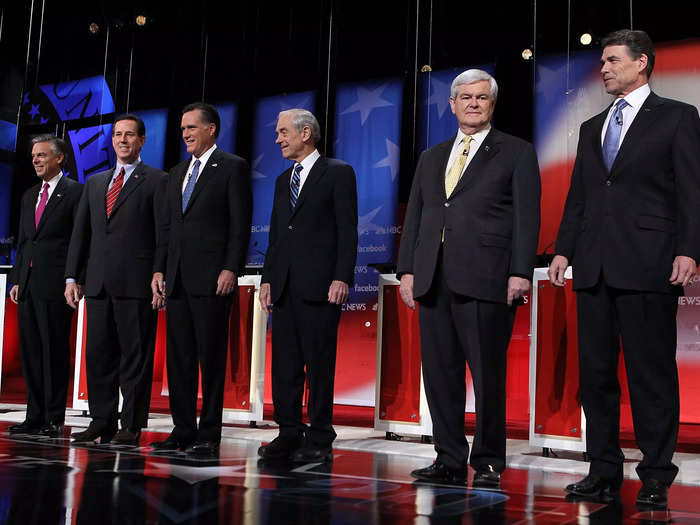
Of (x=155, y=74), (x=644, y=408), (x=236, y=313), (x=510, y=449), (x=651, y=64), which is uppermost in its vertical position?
(x=155, y=74)

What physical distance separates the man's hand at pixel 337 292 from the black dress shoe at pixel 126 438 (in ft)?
3.89

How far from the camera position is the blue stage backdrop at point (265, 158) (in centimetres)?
766

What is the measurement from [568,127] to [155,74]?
4.23 metres

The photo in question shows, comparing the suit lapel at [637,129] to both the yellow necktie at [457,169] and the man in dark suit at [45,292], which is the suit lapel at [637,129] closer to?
the yellow necktie at [457,169]

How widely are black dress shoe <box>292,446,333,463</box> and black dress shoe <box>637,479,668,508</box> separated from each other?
1348mm

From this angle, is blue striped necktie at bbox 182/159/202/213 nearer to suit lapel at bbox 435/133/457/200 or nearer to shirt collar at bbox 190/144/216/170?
shirt collar at bbox 190/144/216/170

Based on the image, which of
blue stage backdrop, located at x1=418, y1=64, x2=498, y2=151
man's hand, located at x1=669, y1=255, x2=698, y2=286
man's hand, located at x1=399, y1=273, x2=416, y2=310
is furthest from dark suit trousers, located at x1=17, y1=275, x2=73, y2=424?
blue stage backdrop, located at x1=418, y1=64, x2=498, y2=151

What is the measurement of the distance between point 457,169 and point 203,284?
1253 millimetres

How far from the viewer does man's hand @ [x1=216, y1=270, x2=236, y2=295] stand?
363 centimetres

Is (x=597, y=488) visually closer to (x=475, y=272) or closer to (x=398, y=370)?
(x=475, y=272)

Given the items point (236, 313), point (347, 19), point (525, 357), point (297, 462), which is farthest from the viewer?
point (347, 19)

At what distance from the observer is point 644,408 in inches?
107

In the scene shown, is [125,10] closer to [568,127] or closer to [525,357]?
[568,127]

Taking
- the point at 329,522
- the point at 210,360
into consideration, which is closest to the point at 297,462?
the point at 210,360
